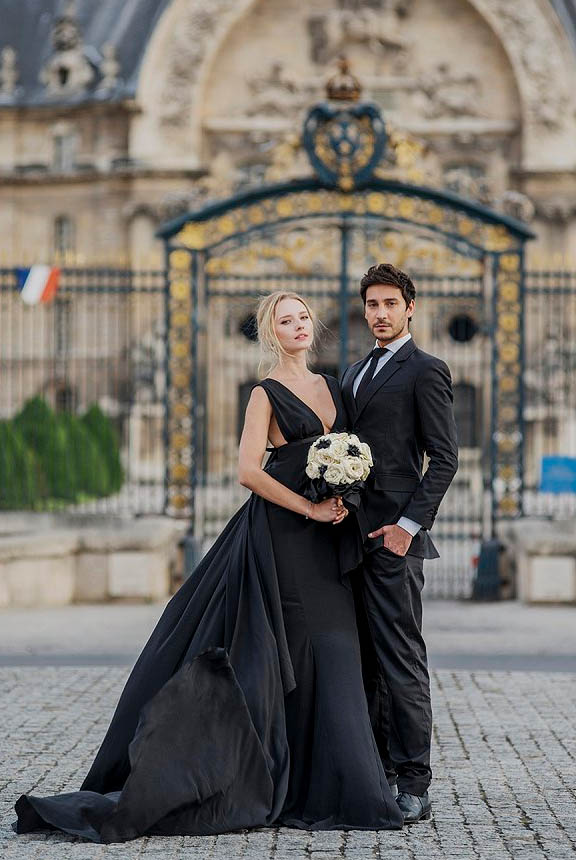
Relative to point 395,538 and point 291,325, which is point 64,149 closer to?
point 291,325

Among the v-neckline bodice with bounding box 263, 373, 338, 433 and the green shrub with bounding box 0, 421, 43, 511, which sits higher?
the v-neckline bodice with bounding box 263, 373, 338, 433

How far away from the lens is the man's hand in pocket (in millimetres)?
5648

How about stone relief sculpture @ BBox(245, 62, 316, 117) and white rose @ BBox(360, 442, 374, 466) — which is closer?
white rose @ BBox(360, 442, 374, 466)

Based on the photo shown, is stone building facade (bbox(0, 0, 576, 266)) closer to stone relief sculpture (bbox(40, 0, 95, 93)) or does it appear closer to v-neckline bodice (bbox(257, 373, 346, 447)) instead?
stone relief sculpture (bbox(40, 0, 95, 93))

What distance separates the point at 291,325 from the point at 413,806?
5.64 feet

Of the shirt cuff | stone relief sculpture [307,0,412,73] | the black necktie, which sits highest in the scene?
stone relief sculpture [307,0,412,73]

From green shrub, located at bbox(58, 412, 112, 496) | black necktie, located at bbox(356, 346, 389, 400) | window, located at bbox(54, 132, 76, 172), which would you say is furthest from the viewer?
window, located at bbox(54, 132, 76, 172)

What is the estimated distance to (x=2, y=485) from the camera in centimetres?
1523

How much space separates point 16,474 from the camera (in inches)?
606

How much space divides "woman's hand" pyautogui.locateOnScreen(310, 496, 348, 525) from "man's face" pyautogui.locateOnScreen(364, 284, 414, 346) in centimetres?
65

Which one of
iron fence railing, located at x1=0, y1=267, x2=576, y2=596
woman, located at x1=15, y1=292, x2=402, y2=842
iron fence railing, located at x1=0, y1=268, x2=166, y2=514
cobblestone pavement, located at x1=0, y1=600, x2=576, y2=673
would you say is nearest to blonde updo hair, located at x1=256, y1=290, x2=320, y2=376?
woman, located at x1=15, y1=292, x2=402, y2=842

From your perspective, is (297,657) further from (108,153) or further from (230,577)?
(108,153)

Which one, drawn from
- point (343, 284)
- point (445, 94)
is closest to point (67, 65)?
point (445, 94)

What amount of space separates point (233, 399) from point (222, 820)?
32.5 meters
